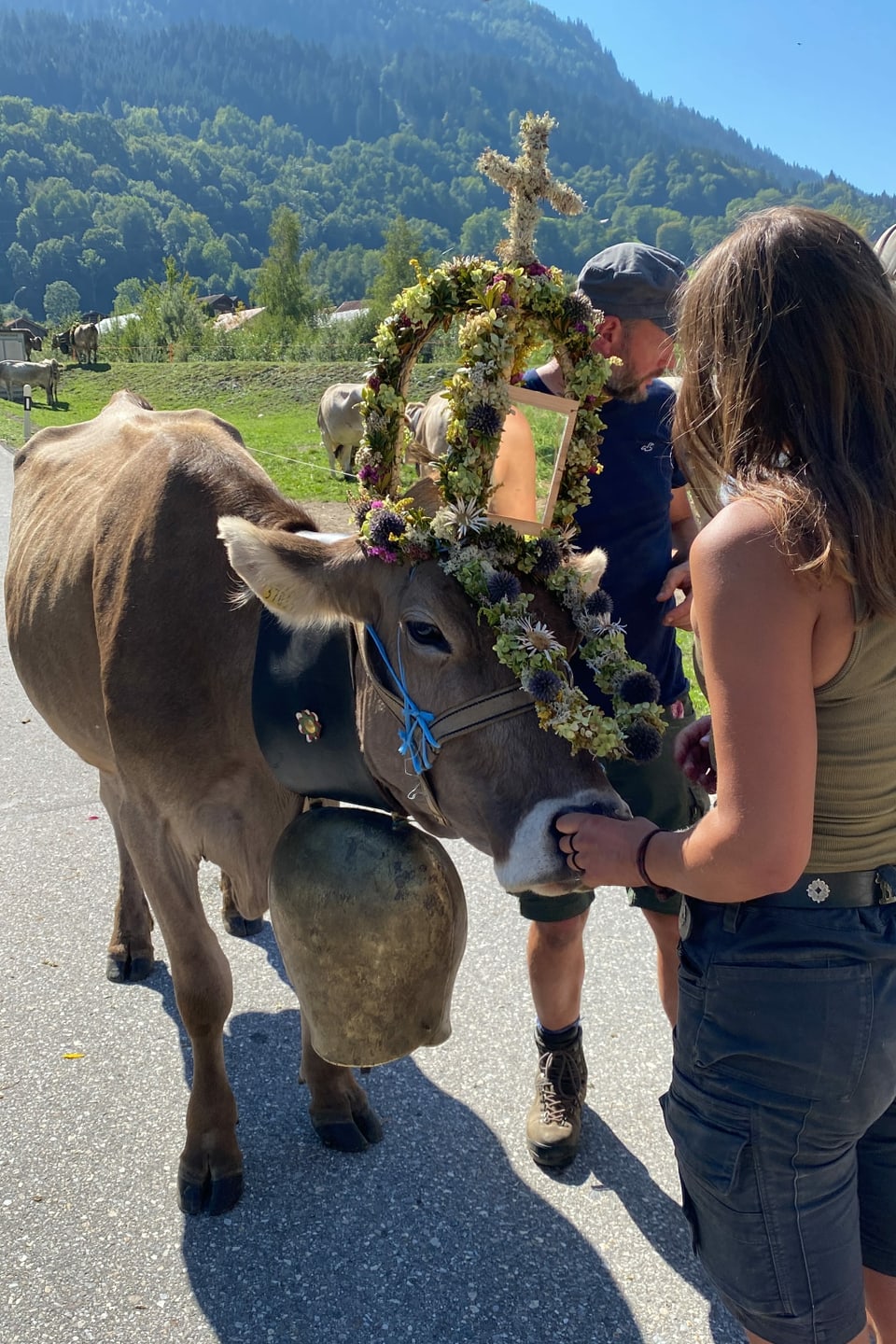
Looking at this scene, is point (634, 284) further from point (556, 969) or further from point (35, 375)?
point (35, 375)

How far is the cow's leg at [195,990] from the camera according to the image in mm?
3055

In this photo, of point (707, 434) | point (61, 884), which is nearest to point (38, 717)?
point (61, 884)

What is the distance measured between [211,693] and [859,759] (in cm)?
202

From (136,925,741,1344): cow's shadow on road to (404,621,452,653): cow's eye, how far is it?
1.69m

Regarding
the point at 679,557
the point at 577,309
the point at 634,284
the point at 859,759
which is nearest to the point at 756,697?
the point at 859,759

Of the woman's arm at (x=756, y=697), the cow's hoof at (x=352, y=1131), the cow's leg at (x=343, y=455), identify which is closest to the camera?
the woman's arm at (x=756, y=697)

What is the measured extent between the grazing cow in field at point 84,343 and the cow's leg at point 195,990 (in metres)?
44.3

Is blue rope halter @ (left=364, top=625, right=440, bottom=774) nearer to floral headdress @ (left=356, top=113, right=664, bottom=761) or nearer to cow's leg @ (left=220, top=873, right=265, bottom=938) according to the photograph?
floral headdress @ (left=356, top=113, right=664, bottom=761)

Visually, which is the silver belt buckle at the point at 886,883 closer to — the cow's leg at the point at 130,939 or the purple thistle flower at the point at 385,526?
the purple thistle flower at the point at 385,526

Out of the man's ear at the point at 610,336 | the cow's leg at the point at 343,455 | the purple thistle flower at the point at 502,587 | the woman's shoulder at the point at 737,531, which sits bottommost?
the cow's leg at the point at 343,455

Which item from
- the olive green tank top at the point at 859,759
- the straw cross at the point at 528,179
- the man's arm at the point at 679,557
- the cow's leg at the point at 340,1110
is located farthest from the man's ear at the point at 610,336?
the cow's leg at the point at 340,1110

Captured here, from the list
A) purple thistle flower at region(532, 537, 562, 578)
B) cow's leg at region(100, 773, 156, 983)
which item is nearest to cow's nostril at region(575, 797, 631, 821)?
purple thistle flower at region(532, 537, 562, 578)

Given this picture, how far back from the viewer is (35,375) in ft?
116

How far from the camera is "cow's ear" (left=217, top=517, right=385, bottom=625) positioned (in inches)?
96.8
